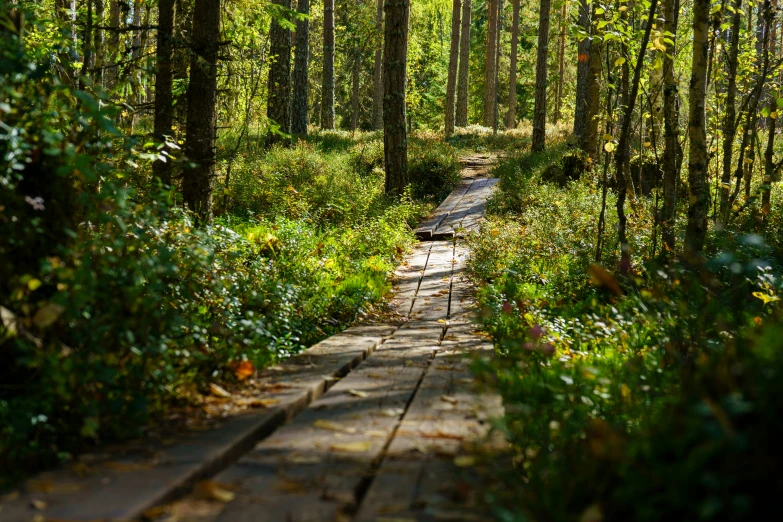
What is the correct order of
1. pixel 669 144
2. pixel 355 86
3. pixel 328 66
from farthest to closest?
pixel 355 86 < pixel 328 66 < pixel 669 144

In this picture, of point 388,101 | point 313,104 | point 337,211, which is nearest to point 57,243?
point 337,211

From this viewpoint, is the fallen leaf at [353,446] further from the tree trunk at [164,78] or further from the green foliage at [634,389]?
the tree trunk at [164,78]

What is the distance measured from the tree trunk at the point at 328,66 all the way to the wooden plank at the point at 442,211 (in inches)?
415

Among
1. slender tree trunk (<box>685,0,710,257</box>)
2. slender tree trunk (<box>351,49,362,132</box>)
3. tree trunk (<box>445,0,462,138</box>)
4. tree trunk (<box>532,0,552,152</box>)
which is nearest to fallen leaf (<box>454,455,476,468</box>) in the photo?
slender tree trunk (<box>685,0,710,257</box>)

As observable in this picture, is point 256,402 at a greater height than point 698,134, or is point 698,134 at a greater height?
point 698,134

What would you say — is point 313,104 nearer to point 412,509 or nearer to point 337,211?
point 337,211

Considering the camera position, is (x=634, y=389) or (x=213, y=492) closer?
(x=213, y=492)

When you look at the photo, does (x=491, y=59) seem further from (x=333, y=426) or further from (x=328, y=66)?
(x=333, y=426)

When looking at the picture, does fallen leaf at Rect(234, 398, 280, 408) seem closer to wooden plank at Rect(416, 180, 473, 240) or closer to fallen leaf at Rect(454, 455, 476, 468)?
fallen leaf at Rect(454, 455, 476, 468)

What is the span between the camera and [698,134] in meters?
7.93

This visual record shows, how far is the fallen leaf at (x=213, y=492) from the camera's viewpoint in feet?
8.31

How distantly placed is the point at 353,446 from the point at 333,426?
1.04ft

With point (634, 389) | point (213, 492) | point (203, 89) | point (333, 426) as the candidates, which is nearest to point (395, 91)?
point (203, 89)

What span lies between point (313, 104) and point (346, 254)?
43217 millimetres
